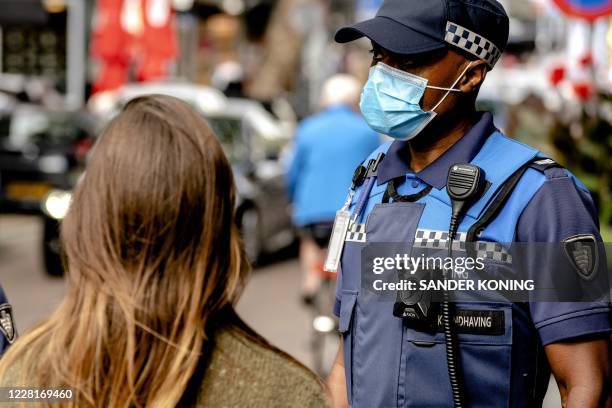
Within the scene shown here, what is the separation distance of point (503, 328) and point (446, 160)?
48cm

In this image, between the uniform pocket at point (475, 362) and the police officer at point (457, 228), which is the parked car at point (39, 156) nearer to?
the police officer at point (457, 228)

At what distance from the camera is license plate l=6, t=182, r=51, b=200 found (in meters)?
15.4

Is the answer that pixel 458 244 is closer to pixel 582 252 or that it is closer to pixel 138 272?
pixel 582 252

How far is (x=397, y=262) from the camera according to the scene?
283 centimetres

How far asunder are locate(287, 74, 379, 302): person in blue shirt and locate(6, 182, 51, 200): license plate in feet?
25.3

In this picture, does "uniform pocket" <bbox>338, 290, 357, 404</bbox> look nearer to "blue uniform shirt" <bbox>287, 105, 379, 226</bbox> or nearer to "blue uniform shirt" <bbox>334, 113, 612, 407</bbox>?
"blue uniform shirt" <bbox>334, 113, 612, 407</bbox>

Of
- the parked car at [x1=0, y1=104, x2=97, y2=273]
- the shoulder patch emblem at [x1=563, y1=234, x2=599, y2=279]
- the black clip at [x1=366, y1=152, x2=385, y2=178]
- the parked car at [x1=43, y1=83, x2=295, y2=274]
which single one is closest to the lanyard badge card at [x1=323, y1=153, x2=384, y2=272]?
the black clip at [x1=366, y1=152, x2=385, y2=178]

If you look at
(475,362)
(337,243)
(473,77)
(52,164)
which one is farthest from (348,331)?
(52,164)

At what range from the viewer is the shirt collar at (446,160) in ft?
9.52

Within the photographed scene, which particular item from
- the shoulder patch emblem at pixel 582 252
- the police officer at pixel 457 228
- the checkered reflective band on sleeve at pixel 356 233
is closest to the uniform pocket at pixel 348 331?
the police officer at pixel 457 228

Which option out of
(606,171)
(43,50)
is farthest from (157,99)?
(43,50)

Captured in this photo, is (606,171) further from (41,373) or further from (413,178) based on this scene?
(41,373)

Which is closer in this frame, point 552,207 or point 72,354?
point 72,354

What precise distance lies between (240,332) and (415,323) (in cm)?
73
